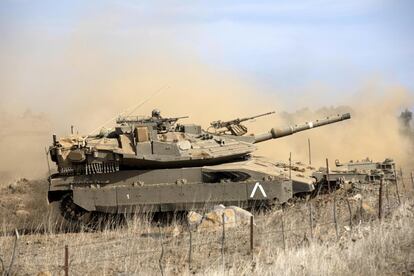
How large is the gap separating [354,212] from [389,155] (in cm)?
2444

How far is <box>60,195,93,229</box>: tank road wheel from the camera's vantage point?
680 inches

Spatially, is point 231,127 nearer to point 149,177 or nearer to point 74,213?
point 149,177

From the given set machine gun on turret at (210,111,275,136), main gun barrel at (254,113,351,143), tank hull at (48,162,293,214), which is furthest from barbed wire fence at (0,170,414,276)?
main gun barrel at (254,113,351,143)

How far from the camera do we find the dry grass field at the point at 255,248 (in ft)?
32.4

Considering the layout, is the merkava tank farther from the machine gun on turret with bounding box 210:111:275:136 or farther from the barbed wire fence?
the machine gun on turret with bounding box 210:111:275:136

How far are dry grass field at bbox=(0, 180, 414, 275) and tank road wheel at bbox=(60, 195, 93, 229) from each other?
1.01 metres

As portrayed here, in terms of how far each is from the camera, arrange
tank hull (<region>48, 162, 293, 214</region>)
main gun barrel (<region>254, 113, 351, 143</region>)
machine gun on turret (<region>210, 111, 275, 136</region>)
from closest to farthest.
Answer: tank hull (<region>48, 162, 293, 214</region>) → machine gun on turret (<region>210, 111, 275, 136</region>) → main gun barrel (<region>254, 113, 351, 143</region>)

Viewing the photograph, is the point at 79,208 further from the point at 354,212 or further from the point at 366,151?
the point at 366,151

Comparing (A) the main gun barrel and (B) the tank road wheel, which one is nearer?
(B) the tank road wheel

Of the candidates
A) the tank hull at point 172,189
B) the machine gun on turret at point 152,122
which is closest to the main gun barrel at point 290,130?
the machine gun on turret at point 152,122

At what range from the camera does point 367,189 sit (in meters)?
18.1

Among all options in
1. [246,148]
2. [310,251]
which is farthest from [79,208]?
[310,251]

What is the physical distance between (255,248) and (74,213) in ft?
24.5

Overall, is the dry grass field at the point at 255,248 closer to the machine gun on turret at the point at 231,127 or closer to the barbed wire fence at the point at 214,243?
the barbed wire fence at the point at 214,243
